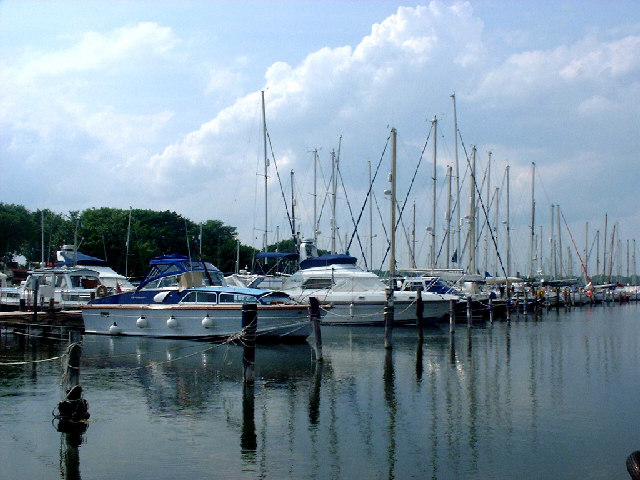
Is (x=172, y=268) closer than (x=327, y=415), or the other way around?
(x=327, y=415)

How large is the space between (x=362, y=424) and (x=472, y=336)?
23.6m

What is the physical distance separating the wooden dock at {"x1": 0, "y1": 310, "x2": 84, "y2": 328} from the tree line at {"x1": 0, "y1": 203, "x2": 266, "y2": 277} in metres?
32.9

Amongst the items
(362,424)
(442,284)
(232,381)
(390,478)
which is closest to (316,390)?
(232,381)

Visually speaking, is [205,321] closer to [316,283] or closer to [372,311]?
[372,311]

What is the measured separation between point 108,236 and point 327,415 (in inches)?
2687

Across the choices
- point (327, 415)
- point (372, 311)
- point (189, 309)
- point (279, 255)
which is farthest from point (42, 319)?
point (327, 415)

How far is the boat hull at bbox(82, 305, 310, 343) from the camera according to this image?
3036 cm

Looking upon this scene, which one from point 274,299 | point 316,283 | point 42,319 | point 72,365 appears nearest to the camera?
point 72,365

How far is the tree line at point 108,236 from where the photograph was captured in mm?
80500

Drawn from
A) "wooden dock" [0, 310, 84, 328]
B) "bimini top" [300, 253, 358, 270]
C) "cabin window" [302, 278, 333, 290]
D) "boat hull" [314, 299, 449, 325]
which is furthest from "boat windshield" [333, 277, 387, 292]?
"wooden dock" [0, 310, 84, 328]

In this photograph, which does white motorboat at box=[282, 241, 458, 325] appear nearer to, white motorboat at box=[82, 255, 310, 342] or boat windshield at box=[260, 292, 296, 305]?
boat windshield at box=[260, 292, 296, 305]

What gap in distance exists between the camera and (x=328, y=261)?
Answer: 4716 cm

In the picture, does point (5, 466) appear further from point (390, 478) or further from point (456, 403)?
point (456, 403)

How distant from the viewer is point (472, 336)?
127ft
